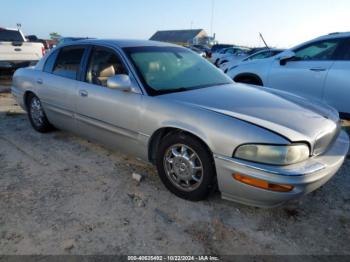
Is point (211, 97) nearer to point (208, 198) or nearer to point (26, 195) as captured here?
point (208, 198)

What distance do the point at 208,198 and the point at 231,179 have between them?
542mm

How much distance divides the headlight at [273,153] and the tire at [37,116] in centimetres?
337

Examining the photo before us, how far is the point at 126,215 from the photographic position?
2803mm

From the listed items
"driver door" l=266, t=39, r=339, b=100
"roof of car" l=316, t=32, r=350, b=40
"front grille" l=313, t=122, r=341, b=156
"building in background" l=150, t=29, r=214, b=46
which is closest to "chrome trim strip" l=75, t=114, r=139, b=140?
"front grille" l=313, t=122, r=341, b=156

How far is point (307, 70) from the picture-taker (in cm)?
532

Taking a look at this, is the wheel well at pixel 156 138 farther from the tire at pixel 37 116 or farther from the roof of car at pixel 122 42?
the tire at pixel 37 116

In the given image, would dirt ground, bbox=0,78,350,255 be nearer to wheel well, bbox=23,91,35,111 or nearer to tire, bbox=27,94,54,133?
tire, bbox=27,94,54,133

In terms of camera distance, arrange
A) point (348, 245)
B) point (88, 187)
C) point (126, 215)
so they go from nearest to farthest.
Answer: point (348, 245) < point (126, 215) < point (88, 187)

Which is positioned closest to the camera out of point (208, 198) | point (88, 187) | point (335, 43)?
point (208, 198)

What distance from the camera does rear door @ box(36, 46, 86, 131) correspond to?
3957 mm

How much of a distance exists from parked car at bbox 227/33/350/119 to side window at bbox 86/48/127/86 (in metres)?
2.99

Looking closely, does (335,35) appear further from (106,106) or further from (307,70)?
(106,106)

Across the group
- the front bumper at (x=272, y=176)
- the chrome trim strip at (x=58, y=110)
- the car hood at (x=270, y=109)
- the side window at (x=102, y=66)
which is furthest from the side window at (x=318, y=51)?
the chrome trim strip at (x=58, y=110)

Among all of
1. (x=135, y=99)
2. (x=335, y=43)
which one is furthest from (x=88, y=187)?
(x=335, y=43)
